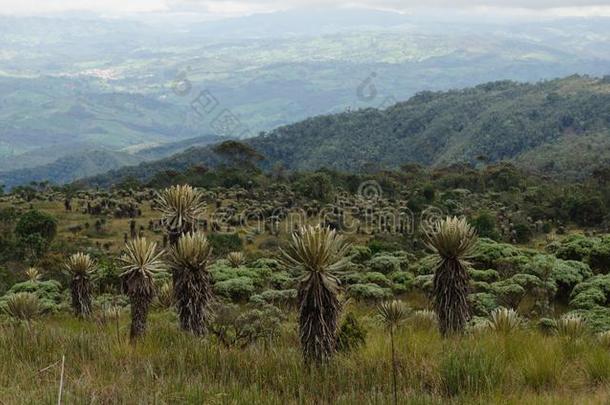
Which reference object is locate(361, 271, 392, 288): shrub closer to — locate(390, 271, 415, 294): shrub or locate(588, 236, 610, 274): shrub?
locate(390, 271, 415, 294): shrub

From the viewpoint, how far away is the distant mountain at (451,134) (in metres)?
103

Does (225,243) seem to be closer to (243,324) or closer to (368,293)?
(368,293)

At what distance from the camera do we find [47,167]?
7018 inches

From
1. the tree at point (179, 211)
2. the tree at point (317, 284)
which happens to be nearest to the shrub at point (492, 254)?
the tree at point (179, 211)

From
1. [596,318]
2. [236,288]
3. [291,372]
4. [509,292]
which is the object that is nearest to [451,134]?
[509,292]

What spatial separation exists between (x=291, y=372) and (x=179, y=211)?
162 inches

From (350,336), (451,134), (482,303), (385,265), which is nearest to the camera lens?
(350,336)

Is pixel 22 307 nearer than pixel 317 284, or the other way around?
pixel 317 284

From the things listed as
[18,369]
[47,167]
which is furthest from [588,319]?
[47,167]

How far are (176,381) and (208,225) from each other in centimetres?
2963

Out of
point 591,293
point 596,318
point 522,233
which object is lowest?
point 522,233

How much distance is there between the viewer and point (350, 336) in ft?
21.9

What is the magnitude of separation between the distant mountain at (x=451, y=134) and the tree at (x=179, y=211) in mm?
80255

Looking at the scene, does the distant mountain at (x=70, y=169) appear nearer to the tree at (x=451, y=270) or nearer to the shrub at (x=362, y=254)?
the shrub at (x=362, y=254)
